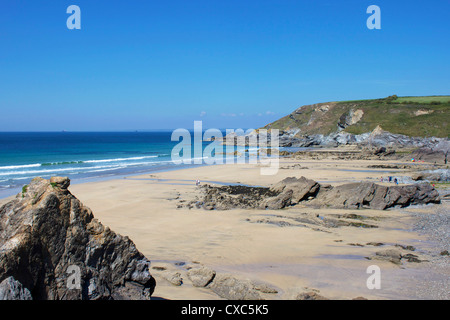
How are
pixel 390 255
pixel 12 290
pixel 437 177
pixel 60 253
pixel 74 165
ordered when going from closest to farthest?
pixel 12 290, pixel 60 253, pixel 390 255, pixel 437 177, pixel 74 165

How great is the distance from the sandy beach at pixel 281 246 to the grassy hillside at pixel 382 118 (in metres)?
63.2

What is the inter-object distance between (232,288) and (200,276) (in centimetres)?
116

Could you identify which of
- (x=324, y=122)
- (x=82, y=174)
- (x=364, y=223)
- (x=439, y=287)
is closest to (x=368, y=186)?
(x=364, y=223)

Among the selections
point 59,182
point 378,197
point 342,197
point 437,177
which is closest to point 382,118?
point 437,177

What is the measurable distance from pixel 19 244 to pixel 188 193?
19.6 meters

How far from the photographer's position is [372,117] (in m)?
89.0

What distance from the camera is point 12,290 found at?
4.66m

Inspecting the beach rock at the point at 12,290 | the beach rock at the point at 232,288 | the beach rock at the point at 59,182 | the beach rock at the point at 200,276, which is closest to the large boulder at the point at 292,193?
the beach rock at the point at 200,276

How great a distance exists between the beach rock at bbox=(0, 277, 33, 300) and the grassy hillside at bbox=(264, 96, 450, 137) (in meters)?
77.6

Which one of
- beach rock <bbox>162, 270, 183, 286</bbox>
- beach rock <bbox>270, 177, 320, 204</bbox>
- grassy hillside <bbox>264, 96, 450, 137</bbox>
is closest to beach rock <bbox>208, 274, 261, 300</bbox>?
beach rock <bbox>162, 270, 183, 286</bbox>

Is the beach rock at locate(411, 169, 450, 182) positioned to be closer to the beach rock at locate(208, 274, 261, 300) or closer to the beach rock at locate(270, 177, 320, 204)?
the beach rock at locate(270, 177, 320, 204)

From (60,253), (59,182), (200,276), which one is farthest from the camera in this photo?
(200,276)

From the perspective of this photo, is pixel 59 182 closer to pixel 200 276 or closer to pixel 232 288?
pixel 200 276
